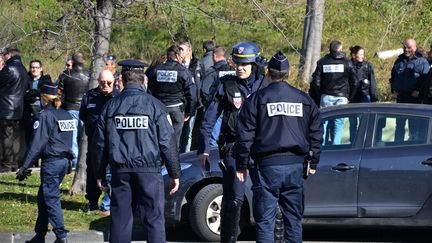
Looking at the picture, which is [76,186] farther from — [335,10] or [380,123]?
[335,10]

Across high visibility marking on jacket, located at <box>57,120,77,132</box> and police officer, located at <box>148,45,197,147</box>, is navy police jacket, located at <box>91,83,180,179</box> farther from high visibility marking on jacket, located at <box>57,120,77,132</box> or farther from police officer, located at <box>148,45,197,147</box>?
police officer, located at <box>148,45,197,147</box>

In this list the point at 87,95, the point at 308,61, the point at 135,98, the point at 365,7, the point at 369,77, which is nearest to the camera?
the point at 135,98

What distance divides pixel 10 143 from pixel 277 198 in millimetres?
8995

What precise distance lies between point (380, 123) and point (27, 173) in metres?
3.76

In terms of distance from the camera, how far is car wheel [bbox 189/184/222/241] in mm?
11078

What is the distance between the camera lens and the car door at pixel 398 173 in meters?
10.6

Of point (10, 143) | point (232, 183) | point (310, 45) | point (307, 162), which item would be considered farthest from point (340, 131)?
point (310, 45)

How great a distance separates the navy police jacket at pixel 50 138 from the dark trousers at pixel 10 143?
19.8 feet

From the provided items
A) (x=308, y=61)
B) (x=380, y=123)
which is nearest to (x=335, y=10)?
(x=308, y=61)

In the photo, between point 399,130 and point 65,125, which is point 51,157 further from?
point 399,130

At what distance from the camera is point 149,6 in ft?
45.4

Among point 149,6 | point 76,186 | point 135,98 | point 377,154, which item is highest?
point 149,6

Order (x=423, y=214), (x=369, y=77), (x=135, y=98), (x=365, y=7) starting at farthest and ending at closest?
(x=365, y=7) < (x=369, y=77) < (x=423, y=214) < (x=135, y=98)

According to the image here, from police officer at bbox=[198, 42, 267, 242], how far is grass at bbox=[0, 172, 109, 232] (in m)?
2.37
